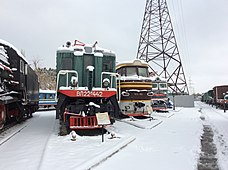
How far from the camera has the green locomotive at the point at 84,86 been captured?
7.07m

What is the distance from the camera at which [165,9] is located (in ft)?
99.7

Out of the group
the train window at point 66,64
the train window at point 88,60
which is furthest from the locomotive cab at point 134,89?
the train window at point 66,64

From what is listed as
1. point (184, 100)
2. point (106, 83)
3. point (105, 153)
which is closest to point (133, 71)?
point (106, 83)

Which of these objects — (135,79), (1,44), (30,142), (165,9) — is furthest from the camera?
(165,9)

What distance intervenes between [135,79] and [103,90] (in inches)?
157

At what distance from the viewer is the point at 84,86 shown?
25.2ft

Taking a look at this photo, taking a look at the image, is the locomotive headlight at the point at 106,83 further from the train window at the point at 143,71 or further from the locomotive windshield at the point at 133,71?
the train window at the point at 143,71

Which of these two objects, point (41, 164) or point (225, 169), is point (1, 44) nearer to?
point (41, 164)

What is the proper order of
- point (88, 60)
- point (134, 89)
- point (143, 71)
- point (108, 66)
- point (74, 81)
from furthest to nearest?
1. point (143, 71)
2. point (134, 89)
3. point (108, 66)
4. point (88, 60)
5. point (74, 81)

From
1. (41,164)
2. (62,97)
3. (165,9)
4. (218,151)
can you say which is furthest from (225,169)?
(165,9)

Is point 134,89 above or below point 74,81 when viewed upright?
below

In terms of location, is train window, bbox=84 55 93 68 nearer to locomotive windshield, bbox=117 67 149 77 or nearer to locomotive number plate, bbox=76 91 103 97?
locomotive number plate, bbox=76 91 103 97

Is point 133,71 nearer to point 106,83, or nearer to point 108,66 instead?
point 108,66

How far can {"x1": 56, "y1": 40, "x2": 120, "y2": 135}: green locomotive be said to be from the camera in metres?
7.07
